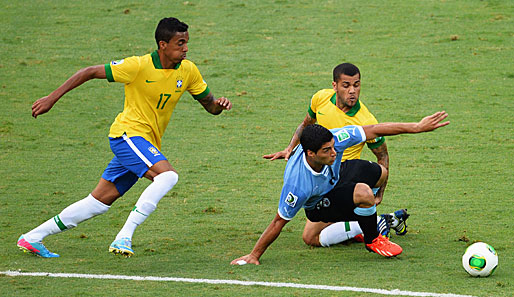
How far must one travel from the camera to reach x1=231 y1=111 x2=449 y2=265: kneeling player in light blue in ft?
20.2

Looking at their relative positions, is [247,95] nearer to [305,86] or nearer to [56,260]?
[305,86]

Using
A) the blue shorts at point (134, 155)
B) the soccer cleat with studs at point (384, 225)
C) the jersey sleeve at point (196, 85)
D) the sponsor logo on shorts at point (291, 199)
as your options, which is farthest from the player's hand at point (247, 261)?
the jersey sleeve at point (196, 85)

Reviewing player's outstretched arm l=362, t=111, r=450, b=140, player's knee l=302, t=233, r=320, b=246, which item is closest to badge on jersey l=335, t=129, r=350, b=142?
player's outstretched arm l=362, t=111, r=450, b=140

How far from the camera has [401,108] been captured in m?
12.6

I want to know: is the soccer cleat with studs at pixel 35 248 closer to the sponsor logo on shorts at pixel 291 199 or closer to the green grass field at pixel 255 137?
the green grass field at pixel 255 137

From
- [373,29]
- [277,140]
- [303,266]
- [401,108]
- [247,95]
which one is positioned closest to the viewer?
[303,266]

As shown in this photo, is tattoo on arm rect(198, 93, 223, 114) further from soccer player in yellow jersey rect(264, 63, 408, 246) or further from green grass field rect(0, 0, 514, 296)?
green grass field rect(0, 0, 514, 296)

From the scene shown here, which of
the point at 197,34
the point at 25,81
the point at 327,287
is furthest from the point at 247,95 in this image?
the point at 327,287

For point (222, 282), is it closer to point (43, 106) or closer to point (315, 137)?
point (315, 137)

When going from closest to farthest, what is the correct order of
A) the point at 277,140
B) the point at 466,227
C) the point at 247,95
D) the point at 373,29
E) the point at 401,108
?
the point at 466,227 → the point at 277,140 → the point at 401,108 → the point at 247,95 → the point at 373,29

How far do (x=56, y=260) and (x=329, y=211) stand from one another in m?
2.60

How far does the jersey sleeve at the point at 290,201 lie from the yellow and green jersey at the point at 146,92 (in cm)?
142

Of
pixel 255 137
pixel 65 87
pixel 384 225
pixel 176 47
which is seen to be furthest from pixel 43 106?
pixel 255 137

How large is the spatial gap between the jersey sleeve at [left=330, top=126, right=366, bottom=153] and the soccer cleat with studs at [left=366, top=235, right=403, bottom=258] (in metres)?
0.97
